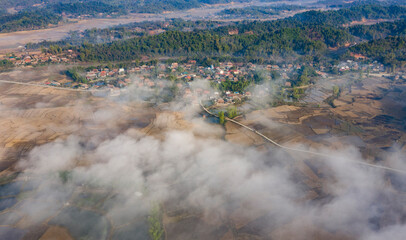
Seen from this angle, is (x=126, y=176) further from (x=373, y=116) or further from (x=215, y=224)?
(x=373, y=116)

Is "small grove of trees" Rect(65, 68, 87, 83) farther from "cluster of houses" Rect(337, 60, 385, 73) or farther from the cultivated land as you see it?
"cluster of houses" Rect(337, 60, 385, 73)

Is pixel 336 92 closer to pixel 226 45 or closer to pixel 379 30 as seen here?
pixel 226 45

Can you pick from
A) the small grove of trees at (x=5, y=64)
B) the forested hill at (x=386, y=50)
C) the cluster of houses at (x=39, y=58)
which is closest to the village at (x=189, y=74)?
the cluster of houses at (x=39, y=58)

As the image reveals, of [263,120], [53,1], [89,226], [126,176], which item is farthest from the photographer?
[53,1]

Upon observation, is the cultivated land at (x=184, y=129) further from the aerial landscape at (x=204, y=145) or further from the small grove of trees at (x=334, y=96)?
the small grove of trees at (x=334, y=96)

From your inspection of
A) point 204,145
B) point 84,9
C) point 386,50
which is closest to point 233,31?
point 386,50

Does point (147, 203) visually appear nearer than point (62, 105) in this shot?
Yes

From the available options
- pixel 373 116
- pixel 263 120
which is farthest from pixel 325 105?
pixel 263 120

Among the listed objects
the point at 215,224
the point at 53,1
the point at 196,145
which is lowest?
the point at 215,224
